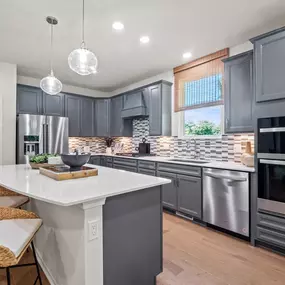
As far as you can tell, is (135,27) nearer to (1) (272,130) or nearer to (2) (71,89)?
(1) (272,130)

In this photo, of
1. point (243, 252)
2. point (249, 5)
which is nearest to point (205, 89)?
point (249, 5)

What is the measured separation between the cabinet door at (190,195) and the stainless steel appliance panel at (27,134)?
2871 millimetres

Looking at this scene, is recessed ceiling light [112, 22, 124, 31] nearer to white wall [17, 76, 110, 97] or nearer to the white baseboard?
the white baseboard

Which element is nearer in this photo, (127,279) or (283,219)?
(127,279)

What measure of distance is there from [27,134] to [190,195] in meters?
3.26

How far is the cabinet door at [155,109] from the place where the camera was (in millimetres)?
4270

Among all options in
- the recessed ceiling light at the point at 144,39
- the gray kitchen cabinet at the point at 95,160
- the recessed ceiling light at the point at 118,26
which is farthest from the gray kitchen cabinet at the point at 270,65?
the gray kitchen cabinet at the point at 95,160

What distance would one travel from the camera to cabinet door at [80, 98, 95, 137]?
543cm

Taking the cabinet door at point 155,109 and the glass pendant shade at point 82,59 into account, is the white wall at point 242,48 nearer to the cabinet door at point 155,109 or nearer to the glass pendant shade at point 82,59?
the cabinet door at point 155,109

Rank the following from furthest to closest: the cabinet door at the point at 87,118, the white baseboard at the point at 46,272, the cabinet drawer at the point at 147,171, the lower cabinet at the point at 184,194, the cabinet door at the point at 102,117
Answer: the cabinet door at the point at 102,117 < the cabinet door at the point at 87,118 < the cabinet drawer at the point at 147,171 < the lower cabinet at the point at 184,194 < the white baseboard at the point at 46,272

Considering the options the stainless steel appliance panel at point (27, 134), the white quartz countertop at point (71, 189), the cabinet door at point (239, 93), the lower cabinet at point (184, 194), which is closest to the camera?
the white quartz countertop at point (71, 189)

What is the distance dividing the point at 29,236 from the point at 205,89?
11.1ft

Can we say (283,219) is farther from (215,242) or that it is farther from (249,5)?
(249,5)

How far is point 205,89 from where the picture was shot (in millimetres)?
3738
